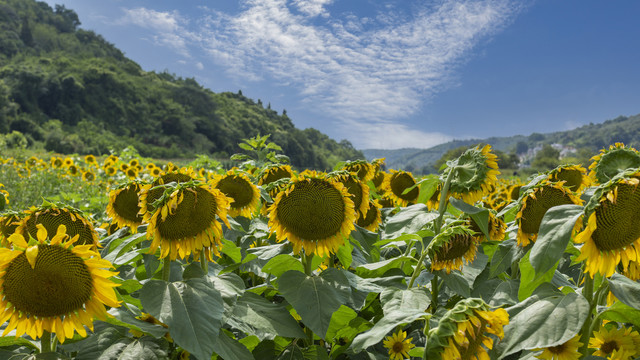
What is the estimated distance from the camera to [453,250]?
1840 mm

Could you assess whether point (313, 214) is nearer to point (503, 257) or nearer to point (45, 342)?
point (503, 257)

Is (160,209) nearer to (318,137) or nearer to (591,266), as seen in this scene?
(591,266)

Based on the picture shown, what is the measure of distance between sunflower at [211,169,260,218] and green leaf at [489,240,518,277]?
1.55 m

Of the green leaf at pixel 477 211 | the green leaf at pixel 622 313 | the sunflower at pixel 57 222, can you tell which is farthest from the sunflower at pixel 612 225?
the sunflower at pixel 57 222

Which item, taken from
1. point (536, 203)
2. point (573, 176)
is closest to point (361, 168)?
point (573, 176)

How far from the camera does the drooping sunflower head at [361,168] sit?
3311mm

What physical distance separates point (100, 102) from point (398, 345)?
9229 centimetres

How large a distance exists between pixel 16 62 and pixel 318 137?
87.1 meters

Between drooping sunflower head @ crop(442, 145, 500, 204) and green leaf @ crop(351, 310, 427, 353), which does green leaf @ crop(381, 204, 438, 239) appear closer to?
→ drooping sunflower head @ crop(442, 145, 500, 204)

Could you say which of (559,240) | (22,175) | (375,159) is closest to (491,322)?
(559,240)

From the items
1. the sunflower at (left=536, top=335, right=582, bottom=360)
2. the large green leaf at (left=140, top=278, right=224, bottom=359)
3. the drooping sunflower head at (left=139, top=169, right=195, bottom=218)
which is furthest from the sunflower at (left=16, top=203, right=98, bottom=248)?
the sunflower at (left=536, top=335, right=582, bottom=360)

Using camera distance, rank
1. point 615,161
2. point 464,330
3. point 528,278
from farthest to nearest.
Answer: point 615,161, point 528,278, point 464,330

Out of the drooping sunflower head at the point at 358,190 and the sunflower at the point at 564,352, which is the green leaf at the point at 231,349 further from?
the drooping sunflower head at the point at 358,190

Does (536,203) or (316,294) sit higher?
(536,203)
